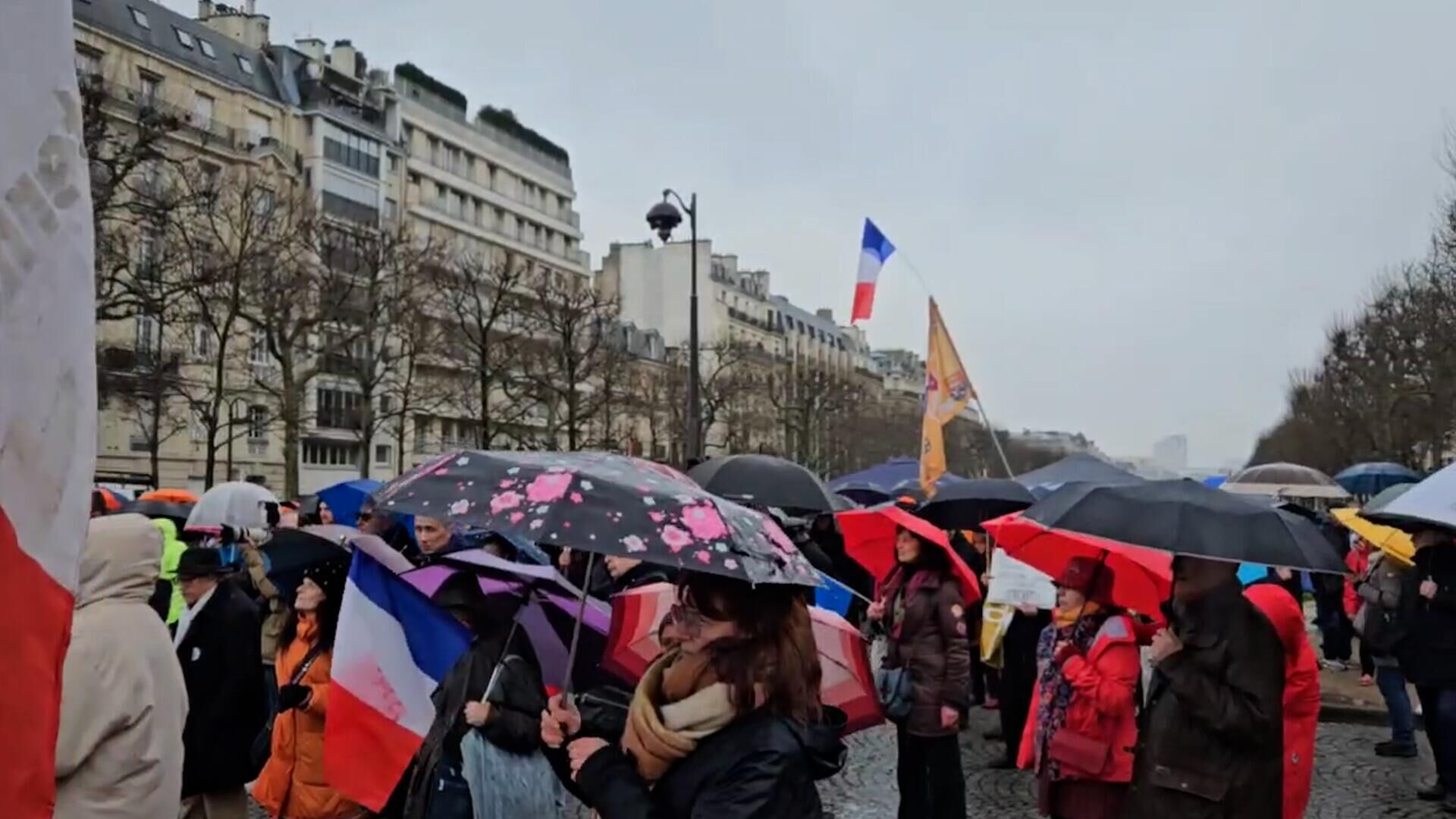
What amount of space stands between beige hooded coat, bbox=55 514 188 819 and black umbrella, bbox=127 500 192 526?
26.5ft

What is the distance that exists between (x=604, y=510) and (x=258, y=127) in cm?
5271

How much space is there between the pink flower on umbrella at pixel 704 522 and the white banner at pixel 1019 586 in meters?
4.88

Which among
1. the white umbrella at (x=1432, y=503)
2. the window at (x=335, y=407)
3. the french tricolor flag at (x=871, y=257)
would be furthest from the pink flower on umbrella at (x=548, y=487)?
the window at (x=335, y=407)

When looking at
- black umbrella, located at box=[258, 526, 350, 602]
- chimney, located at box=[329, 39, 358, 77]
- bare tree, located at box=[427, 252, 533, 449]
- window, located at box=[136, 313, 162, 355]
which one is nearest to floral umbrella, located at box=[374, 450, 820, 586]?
black umbrella, located at box=[258, 526, 350, 602]

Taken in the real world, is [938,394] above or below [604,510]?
above

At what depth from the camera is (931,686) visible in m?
6.24

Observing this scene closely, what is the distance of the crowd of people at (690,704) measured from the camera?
2676mm

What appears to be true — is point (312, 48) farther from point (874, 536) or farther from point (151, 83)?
point (874, 536)

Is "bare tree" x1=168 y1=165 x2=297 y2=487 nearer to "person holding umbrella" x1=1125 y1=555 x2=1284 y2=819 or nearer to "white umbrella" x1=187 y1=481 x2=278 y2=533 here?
"white umbrella" x1=187 y1=481 x2=278 y2=533

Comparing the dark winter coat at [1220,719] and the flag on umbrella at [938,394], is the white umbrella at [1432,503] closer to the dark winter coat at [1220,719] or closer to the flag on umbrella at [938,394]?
the dark winter coat at [1220,719]

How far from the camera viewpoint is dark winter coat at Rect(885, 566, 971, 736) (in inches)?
245

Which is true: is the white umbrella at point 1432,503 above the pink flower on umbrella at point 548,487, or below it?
below

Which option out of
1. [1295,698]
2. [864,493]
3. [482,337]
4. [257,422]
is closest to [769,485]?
[1295,698]

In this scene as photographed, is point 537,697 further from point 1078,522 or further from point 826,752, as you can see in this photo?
point 1078,522
